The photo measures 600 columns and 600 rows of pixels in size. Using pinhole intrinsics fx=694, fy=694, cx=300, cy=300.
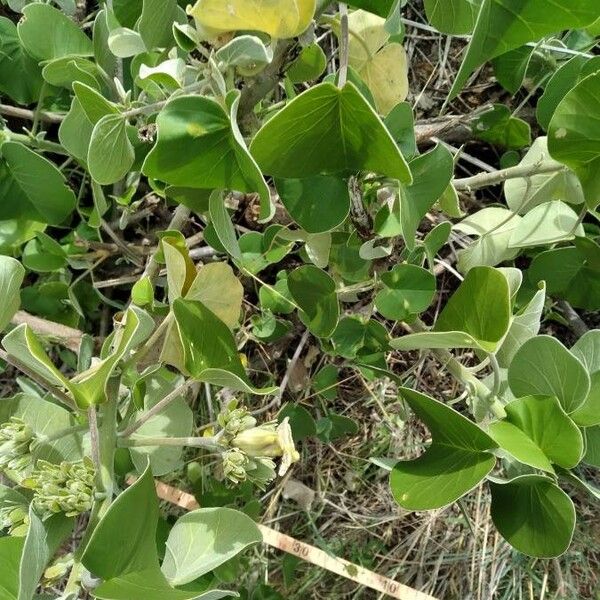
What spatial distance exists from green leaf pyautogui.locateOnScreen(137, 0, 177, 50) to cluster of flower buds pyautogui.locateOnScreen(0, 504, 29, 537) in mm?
442

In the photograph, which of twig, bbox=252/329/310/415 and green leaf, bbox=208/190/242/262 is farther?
twig, bbox=252/329/310/415

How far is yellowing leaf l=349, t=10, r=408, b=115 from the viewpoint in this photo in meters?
0.71

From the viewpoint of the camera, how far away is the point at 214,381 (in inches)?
24.6

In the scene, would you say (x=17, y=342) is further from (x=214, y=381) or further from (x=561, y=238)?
(x=561, y=238)

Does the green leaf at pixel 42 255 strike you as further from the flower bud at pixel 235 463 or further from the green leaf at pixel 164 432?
the flower bud at pixel 235 463

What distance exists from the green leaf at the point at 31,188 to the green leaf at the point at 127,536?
17.5 inches

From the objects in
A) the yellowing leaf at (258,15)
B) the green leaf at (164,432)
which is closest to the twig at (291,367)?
the green leaf at (164,432)

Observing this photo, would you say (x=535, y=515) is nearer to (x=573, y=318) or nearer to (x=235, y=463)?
(x=235, y=463)

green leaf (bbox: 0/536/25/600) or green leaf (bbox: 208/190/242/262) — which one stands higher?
green leaf (bbox: 208/190/242/262)

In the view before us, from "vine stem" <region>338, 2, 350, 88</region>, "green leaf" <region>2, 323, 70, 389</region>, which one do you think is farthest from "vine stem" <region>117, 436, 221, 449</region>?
"vine stem" <region>338, 2, 350, 88</region>

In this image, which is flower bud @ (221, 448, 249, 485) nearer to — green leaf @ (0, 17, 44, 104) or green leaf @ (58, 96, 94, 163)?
green leaf @ (58, 96, 94, 163)

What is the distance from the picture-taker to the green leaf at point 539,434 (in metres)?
0.58

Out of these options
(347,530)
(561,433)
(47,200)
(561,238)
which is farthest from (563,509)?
(47,200)

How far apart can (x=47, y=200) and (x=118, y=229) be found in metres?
0.16
